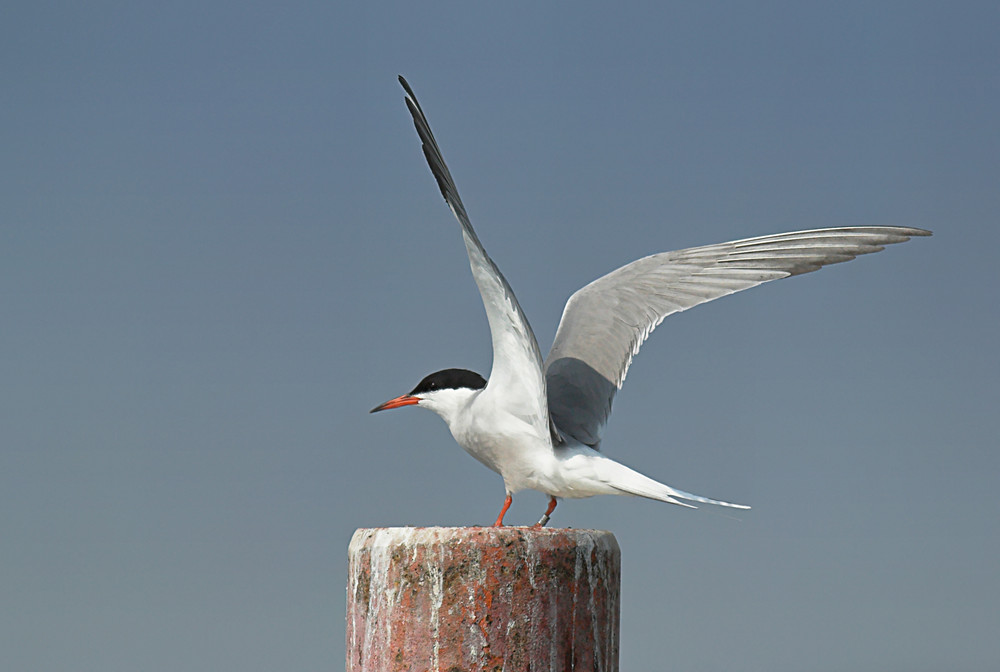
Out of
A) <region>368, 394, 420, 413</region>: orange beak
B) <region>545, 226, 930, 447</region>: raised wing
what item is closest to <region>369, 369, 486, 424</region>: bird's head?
<region>368, 394, 420, 413</region>: orange beak

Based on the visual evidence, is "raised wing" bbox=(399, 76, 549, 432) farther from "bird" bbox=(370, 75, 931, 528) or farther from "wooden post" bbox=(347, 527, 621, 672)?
"wooden post" bbox=(347, 527, 621, 672)

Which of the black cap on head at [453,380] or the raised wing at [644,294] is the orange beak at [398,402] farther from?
the raised wing at [644,294]

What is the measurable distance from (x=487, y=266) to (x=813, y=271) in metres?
2.40

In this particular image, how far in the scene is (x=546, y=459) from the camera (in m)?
5.25

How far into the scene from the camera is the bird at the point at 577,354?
4.96 metres

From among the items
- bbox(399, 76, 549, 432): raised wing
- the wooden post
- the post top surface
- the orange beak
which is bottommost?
the wooden post

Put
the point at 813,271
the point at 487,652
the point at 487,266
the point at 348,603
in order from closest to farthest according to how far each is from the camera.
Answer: the point at 487,652 → the point at 487,266 → the point at 348,603 → the point at 813,271

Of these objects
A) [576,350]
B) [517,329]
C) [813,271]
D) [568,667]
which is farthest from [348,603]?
[813,271]

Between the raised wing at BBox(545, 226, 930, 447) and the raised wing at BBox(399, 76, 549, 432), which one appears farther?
the raised wing at BBox(545, 226, 930, 447)

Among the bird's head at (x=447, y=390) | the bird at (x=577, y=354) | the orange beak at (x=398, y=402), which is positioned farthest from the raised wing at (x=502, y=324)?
the orange beak at (x=398, y=402)

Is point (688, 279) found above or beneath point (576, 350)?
above

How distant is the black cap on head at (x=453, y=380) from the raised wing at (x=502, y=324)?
12.6 inches

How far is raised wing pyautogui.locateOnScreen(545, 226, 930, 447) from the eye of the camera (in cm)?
608

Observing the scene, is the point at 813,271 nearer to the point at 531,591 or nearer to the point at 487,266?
the point at 487,266
